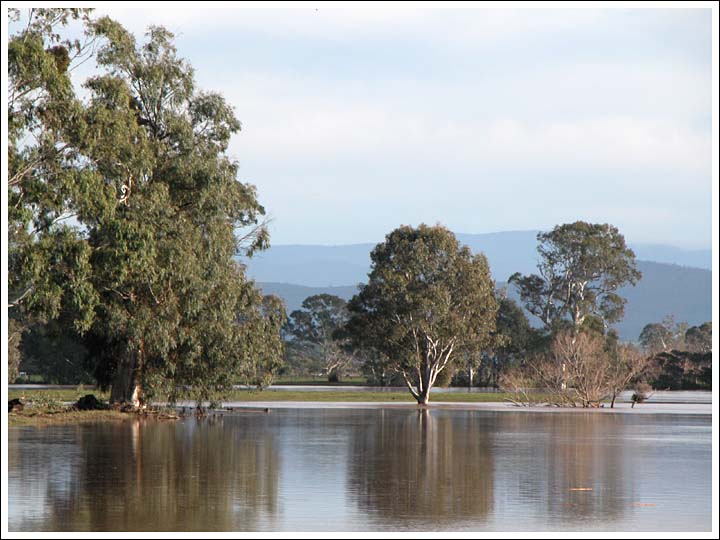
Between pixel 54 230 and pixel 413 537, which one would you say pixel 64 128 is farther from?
pixel 413 537

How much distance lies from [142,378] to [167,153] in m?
6.73

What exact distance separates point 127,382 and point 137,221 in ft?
24.1

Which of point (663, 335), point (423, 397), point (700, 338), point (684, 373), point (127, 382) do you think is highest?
point (663, 335)

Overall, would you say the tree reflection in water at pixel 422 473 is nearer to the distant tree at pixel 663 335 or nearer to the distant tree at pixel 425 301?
the distant tree at pixel 425 301

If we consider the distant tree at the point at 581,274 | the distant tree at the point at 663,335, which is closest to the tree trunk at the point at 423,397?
the distant tree at the point at 581,274

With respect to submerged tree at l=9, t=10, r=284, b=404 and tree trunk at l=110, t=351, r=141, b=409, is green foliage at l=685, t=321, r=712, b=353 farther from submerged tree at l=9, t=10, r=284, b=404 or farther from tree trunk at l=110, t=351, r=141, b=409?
tree trunk at l=110, t=351, r=141, b=409

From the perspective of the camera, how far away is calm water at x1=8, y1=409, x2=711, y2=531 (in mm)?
12719

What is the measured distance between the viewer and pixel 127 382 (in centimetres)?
3619

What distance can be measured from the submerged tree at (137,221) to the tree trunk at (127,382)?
52 mm

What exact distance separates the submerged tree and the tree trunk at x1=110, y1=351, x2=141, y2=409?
0.17ft

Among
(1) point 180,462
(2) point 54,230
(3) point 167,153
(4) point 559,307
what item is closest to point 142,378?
(3) point 167,153

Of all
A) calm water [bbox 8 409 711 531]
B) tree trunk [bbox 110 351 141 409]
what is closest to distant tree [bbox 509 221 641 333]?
tree trunk [bbox 110 351 141 409]

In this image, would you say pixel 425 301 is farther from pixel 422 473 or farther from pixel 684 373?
pixel 422 473

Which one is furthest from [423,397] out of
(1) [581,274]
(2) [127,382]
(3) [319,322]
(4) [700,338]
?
(4) [700,338]
